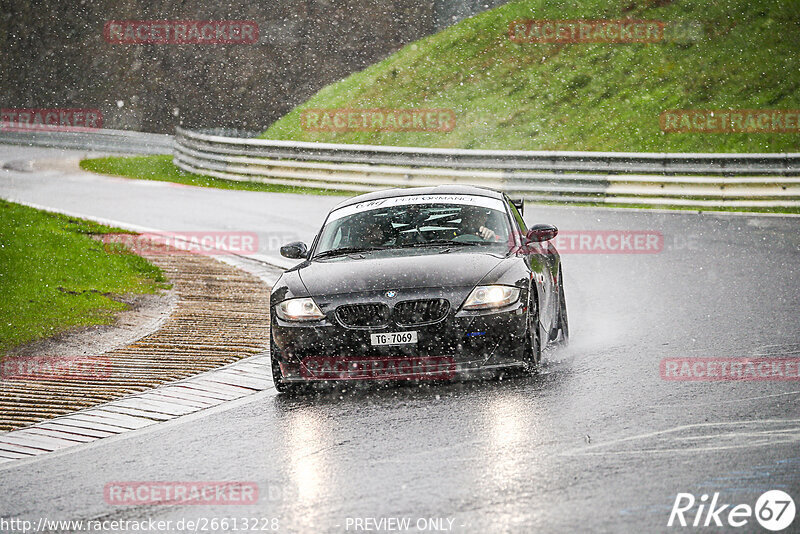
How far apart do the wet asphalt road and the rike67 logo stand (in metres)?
0.08

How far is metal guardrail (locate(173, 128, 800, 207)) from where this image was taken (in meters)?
22.0

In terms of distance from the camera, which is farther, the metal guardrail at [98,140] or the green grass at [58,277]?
the metal guardrail at [98,140]

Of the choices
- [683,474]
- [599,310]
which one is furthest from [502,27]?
[683,474]

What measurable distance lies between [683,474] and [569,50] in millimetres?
32150

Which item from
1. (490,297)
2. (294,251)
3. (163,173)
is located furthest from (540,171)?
(490,297)

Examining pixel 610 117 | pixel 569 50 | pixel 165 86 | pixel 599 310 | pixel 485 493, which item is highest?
pixel 165 86

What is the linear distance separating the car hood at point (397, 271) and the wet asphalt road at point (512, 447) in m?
0.78

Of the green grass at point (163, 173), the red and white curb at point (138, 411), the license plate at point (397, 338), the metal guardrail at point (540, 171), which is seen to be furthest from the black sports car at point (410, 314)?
the green grass at point (163, 173)

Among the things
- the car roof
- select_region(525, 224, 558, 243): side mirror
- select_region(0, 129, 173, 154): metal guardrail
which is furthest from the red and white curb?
select_region(0, 129, 173, 154): metal guardrail

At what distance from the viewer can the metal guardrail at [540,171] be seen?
866 inches

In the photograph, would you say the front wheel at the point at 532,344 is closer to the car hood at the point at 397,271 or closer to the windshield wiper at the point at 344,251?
the car hood at the point at 397,271

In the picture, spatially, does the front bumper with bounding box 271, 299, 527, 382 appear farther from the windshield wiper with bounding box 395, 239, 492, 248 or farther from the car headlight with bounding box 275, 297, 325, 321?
the windshield wiper with bounding box 395, 239, 492, 248

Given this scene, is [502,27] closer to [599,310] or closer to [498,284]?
[599,310]

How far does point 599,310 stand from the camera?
12.5 m
